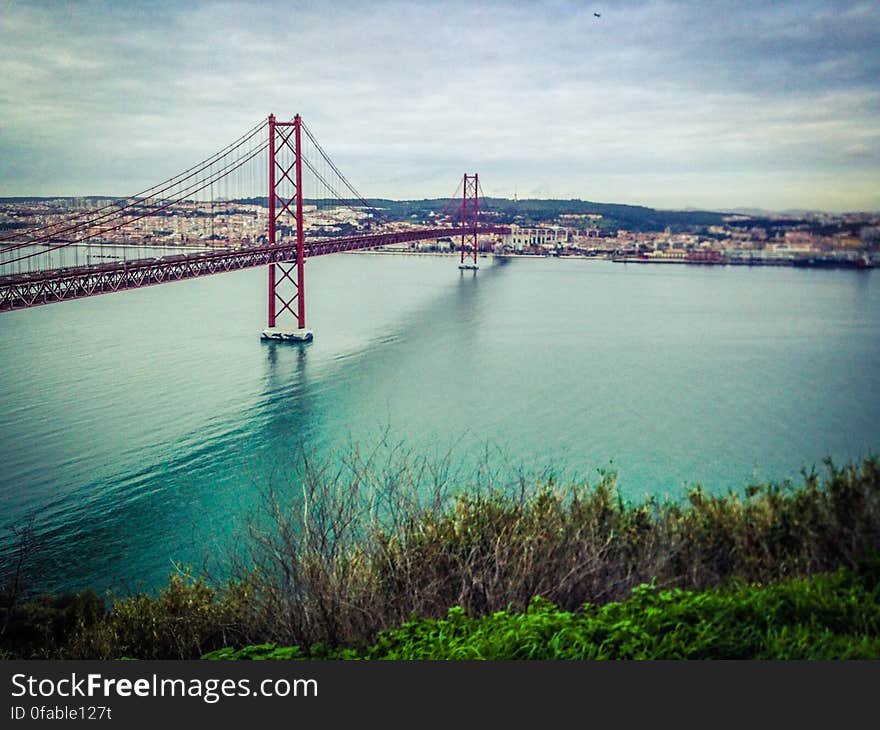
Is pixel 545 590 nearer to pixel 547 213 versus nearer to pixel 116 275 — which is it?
pixel 116 275

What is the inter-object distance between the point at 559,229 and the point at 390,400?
72.9ft

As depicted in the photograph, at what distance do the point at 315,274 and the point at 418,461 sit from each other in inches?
797

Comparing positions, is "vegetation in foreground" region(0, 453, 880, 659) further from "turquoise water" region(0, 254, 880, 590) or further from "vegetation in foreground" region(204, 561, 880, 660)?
"turquoise water" region(0, 254, 880, 590)

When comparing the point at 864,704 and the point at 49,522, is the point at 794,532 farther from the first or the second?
the point at 49,522

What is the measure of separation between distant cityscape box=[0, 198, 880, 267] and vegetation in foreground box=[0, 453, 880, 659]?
10.2 ft

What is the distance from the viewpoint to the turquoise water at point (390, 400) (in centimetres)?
510

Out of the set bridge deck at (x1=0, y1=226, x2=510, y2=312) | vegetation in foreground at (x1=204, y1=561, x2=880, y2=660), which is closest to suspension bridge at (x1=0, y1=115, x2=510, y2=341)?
bridge deck at (x1=0, y1=226, x2=510, y2=312)

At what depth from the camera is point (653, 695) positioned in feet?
5.05

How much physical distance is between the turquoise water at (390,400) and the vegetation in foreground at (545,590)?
1.65 metres

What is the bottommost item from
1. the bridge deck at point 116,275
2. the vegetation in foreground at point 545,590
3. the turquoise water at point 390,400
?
the turquoise water at point 390,400

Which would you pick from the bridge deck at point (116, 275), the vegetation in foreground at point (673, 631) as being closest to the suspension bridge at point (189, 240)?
the bridge deck at point (116, 275)

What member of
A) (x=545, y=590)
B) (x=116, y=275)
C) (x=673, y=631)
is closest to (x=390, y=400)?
(x=116, y=275)

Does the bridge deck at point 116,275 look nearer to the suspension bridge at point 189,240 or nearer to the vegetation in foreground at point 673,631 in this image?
the suspension bridge at point 189,240

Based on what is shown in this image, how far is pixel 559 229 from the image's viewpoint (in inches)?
1130
